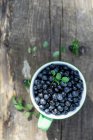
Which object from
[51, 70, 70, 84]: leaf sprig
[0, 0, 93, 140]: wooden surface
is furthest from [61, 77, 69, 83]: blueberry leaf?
[0, 0, 93, 140]: wooden surface

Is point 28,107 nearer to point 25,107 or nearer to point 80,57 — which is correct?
point 25,107

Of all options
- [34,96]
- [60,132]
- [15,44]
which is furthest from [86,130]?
[15,44]

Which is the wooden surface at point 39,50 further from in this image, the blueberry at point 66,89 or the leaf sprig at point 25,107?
the blueberry at point 66,89

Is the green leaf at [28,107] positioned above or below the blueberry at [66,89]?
below

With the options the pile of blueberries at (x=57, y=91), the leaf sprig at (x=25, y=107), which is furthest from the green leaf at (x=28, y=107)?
the pile of blueberries at (x=57, y=91)

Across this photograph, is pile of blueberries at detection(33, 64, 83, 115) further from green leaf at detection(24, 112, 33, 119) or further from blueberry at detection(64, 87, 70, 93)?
green leaf at detection(24, 112, 33, 119)

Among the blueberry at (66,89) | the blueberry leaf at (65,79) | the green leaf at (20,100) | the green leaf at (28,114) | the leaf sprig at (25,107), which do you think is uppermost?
the blueberry leaf at (65,79)

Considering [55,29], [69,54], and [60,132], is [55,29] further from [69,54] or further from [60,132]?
[60,132]
